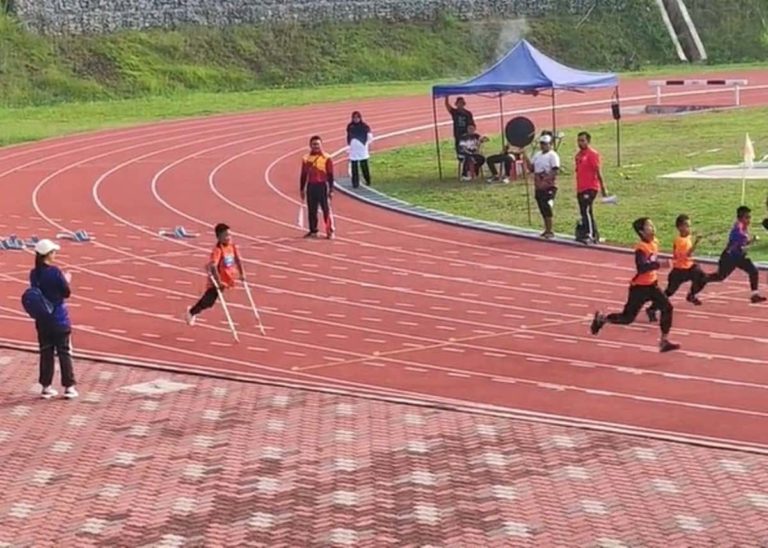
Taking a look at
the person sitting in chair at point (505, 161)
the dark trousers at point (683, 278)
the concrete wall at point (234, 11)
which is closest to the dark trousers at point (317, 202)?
the person sitting in chair at point (505, 161)

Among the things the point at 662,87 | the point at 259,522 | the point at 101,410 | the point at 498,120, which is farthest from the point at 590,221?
the point at 662,87

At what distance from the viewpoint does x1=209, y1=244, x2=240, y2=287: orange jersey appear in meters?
16.9

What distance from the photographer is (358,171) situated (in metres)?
28.7

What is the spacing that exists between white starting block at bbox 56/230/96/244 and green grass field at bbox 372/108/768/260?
539 centimetres

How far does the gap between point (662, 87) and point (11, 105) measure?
1890 centimetres

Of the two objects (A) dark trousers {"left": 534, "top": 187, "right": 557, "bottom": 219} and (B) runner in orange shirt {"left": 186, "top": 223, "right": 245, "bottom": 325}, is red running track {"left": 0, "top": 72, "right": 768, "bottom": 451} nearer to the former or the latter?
(B) runner in orange shirt {"left": 186, "top": 223, "right": 245, "bottom": 325}

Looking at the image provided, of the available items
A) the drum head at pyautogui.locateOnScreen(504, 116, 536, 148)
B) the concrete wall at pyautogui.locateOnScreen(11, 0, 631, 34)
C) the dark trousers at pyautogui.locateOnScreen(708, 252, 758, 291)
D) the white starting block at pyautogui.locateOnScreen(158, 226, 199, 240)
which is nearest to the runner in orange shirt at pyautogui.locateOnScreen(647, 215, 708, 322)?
the dark trousers at pyautogui.locateOnScreen(708, 252, 758, 291)

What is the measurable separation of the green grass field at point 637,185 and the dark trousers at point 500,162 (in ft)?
1.92

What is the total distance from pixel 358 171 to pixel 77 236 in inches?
261

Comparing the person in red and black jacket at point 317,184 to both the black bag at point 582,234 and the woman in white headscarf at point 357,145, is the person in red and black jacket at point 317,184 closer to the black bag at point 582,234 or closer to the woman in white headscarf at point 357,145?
the black bag at point 582,234

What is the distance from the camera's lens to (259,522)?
10.5 metres

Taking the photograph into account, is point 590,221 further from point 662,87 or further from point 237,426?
point 662,87

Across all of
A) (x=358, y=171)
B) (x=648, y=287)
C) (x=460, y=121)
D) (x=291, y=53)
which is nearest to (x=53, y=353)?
(x=648, y=287)

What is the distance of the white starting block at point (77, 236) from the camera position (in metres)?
23.5
